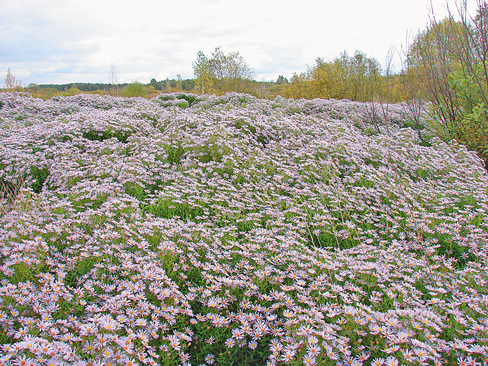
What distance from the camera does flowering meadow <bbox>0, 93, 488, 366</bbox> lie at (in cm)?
228

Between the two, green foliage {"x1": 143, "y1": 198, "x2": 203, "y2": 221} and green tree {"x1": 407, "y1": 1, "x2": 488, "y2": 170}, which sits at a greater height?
green tree {"x1": 407, "y1": 1, "x2": 488, "y2": 170}

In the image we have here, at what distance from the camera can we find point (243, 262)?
3.29 metres

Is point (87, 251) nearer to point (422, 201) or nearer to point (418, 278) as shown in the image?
point (418, 278)

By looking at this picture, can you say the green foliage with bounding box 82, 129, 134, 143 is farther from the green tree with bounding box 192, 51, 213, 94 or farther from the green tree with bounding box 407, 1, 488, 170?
the green tree with bounding box 192, 51, 213, 94

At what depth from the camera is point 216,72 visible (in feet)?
108

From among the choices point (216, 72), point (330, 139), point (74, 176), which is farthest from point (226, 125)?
point (216, 72)

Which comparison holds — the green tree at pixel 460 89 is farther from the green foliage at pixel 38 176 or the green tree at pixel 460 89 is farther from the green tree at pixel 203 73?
the green tree at pixel 203 73

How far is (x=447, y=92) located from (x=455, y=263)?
276 inches

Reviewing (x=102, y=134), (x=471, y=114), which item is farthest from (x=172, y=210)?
(x=471, y=114)

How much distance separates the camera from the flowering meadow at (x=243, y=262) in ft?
7.47

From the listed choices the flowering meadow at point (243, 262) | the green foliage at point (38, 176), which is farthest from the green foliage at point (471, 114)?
the green foliage at point (38, 176)

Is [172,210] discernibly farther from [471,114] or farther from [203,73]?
[203,73]

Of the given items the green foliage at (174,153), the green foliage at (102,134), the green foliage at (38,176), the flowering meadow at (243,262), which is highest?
the green foliage at (102,134)

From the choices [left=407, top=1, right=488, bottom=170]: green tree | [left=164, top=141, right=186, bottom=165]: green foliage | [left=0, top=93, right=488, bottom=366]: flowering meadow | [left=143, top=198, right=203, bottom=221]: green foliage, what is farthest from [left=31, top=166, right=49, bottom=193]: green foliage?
[left=407, top=1, right=488, bottom=170]: green tree
